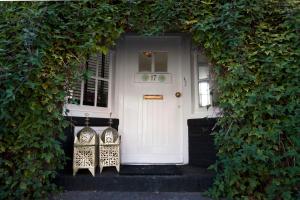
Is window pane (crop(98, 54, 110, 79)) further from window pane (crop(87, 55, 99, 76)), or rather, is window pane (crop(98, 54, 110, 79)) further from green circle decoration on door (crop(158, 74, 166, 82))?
A: green circle decoration on door (crop(158, 74, 166, 82))

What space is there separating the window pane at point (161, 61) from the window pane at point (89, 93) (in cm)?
108

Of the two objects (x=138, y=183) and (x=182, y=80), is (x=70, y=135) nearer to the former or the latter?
(x=138, y=183)

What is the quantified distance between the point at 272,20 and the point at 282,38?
0.30m

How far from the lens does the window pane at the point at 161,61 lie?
4.32m

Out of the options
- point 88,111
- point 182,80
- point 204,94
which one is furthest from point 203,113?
point 88,111

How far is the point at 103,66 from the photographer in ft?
14.0

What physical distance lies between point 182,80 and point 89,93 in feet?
4.91

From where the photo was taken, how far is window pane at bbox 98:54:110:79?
4.21m

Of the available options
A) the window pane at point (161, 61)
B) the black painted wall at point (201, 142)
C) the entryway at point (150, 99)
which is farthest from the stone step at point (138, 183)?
the window pane at point (161, 61)

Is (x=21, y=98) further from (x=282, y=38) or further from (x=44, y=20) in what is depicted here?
(x=282, y=38)

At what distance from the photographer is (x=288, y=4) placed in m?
3.03

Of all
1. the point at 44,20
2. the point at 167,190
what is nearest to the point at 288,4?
the point at 167,190

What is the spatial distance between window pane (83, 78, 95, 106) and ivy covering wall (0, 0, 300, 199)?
0.88 meters

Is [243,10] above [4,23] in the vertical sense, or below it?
above
